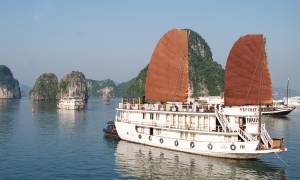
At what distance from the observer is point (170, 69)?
49.2 meters

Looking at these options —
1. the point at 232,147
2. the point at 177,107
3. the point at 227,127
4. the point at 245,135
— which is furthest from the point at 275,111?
the point at 232,147

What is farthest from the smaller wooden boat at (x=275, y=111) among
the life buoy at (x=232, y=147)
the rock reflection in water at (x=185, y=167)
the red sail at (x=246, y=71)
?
the life buoy at (x=232, y=147)

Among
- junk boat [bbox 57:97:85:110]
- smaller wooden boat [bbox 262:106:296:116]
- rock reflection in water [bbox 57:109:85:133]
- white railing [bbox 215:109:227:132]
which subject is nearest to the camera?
white railing [bbox 215:109:227:132]

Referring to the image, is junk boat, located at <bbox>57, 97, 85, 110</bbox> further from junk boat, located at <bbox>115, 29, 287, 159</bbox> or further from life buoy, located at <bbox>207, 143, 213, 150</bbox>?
life buoy, located at <bbox>207, 143, 213, 150</bbox>

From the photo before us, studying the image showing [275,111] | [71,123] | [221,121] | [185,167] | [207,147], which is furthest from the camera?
[275,111]

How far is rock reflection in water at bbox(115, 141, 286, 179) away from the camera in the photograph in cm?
3534

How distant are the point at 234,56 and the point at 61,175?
23.4 m

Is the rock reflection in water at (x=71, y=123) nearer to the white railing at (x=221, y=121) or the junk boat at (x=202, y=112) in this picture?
the junk boat at (x=202, y=112)

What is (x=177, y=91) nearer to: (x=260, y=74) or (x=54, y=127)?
(x=260, y=74)

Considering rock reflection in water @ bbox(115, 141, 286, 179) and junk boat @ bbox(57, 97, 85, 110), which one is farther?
junk boat @ bbox(57, 97, 85, 110)

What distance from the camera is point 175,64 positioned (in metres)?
49.0

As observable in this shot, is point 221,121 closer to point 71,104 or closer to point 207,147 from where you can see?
point 207,147

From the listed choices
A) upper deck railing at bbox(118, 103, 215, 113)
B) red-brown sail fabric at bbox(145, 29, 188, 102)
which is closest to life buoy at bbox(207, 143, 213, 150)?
upper deck railing at bbox(118, 103, 215, 113)

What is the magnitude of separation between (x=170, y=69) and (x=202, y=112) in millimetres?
8425
